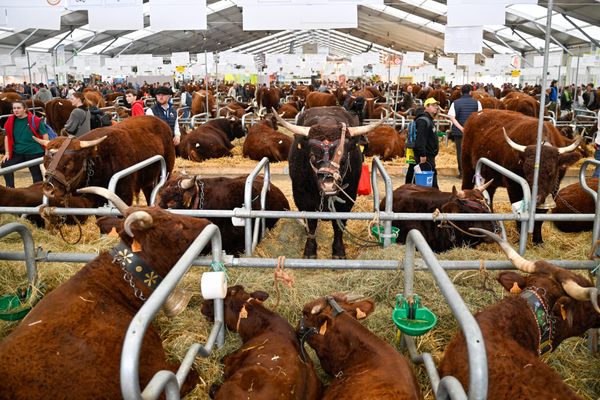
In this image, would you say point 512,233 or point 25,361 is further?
point 512,233

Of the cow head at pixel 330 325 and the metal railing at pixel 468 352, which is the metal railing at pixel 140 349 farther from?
the metal railing at pixel 468 352

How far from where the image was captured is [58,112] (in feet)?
43.2

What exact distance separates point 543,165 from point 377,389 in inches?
173

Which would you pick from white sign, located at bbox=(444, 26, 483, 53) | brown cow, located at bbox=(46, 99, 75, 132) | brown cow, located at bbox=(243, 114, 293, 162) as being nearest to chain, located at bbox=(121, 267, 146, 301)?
white sign, located at bbox=(444, 26, 483, 53)

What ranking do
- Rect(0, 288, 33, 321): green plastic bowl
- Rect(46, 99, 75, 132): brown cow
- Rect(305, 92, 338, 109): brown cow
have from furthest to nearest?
Rect(305, 92, 338, 109): brown cow
Rect(46, 99, 75, 132): brown cow
Rect(0, 288, 33, 321): green plastic bowl

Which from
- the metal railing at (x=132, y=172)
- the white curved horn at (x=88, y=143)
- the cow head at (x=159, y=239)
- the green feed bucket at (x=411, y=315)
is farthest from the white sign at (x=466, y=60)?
the cow head at (x=159, y=239)

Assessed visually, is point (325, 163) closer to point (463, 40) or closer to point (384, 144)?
point (463, 40)

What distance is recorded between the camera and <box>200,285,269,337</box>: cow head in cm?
336

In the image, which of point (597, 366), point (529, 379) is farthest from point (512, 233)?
point (529, 379)

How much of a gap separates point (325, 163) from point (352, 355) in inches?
107

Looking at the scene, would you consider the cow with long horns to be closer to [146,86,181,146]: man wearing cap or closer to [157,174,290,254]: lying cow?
[157,174,290,254]: lying cow

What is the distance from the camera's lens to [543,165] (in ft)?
19.7

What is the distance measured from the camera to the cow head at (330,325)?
3.14 m

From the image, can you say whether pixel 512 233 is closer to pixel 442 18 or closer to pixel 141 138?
pixel 141 138
